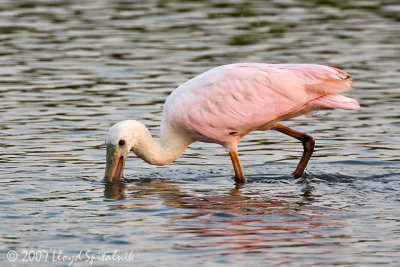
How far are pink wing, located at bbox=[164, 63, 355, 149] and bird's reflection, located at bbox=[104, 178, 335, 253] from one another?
0.72 m

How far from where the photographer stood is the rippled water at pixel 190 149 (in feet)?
28.9

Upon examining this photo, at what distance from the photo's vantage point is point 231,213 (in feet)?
32.0

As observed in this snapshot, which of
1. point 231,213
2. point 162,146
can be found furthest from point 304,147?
point 231,213

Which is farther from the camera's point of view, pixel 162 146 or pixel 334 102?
pixel 162 146

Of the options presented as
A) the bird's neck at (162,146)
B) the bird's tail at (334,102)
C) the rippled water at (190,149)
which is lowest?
the rippled water at (190,149)

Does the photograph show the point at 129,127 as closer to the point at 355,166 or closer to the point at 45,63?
the point at 355,166

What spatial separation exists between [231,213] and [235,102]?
5.70 feet

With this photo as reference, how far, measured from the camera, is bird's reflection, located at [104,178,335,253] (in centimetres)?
880

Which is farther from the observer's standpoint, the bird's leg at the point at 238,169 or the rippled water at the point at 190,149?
the bird's leg at the point at 238,169

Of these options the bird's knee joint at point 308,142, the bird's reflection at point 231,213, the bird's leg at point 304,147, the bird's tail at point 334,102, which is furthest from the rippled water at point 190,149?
the bird's tail at point 334,102

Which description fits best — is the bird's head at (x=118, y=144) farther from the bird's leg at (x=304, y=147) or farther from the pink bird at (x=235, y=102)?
the bird's leg at (x=304, y=147)

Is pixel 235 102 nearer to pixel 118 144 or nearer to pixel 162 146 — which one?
pixel 162 146

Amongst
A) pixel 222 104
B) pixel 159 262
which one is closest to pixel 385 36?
pixel 222 104

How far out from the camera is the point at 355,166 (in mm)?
11930
